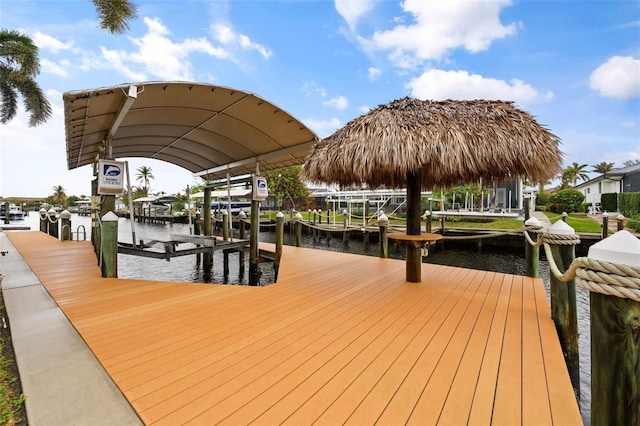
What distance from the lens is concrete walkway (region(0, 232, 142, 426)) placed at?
1551 millimetres

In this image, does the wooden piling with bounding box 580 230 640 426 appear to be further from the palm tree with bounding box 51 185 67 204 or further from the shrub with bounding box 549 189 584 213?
the palm tree with bounding box 51 185 67 204

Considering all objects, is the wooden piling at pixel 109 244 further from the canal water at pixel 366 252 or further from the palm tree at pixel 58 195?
the palm tree at pixel 58 195

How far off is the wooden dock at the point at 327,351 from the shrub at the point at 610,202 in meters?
24.3

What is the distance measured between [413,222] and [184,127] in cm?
509

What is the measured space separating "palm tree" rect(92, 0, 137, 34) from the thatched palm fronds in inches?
192

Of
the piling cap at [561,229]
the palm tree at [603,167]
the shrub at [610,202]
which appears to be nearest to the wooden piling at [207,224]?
the piling cap at [561,229]

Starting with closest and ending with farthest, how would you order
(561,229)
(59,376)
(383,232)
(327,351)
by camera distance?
(59,376)
(327,351)
(561,229)
(383,232)

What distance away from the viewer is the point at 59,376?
6.19ft

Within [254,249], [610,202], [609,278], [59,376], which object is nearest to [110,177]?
[254,249]

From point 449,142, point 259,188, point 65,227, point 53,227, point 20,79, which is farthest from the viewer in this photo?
point 53,227

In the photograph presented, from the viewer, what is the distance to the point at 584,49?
10906mm

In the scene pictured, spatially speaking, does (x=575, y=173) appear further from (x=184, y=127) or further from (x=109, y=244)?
(x=109, y=244)

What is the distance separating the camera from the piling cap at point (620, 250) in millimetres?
1040

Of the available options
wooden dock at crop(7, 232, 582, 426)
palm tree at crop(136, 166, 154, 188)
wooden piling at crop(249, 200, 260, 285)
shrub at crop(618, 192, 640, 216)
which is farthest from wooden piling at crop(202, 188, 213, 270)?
palm tree at crop(136, 166, 154, 188)
